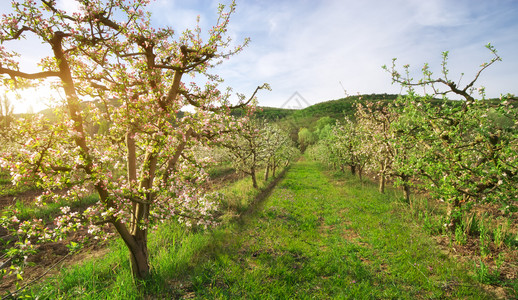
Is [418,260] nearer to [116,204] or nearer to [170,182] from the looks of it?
[170,182]

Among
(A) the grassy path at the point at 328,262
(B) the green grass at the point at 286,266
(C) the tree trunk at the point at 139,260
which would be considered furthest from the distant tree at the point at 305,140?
(C) the tree trunk at the point at 139,260

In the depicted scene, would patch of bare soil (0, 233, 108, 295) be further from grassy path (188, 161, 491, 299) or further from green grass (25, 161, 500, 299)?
grassy path (188, 161, 491, 299)

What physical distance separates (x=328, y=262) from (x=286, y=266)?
59.6 inches

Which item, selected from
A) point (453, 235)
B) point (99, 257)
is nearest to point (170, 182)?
point (99, 257)

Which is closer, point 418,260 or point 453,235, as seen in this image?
point 418,260

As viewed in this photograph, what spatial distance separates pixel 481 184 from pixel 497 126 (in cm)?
190

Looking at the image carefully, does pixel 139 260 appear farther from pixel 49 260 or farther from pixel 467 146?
pixel 467 146

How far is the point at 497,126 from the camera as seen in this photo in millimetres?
6750

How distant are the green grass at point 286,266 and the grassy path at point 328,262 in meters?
0.03

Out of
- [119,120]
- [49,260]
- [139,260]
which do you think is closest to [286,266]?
[139,260]

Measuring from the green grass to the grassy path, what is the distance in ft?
0.09

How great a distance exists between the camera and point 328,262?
7270 mm

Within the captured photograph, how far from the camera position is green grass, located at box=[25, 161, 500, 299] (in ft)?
18.5

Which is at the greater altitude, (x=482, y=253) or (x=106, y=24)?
(x=106, y=24)
